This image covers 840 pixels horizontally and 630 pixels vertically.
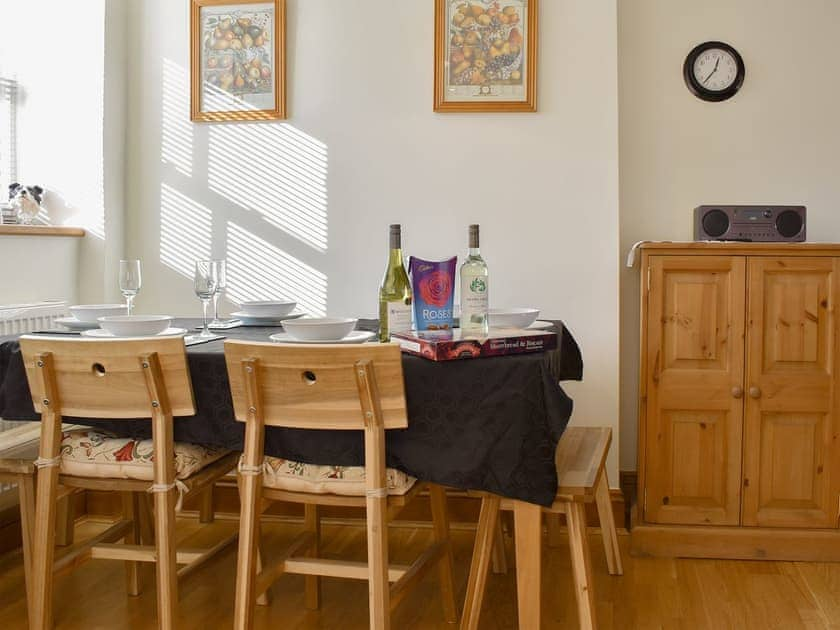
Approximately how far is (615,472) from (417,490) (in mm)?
1385

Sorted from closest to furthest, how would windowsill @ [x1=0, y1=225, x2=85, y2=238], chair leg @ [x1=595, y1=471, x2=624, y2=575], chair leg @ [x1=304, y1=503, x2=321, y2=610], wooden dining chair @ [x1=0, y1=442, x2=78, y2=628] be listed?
wooden dining chair @ [x1=0, y1=442, x2=78, y2=628]
chair leg @ [x1=304, y1=503, x2=321, y2=610]
chair leg @ [x1=595, y1=471, x2=624, y2=575]
windowsill @ [x1=0, y1=225, x2=85, y2=238]

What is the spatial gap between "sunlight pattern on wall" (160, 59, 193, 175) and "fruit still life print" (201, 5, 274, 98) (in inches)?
4.5

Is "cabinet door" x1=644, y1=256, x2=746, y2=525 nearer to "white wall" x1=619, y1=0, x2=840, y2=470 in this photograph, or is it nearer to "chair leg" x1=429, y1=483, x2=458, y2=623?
"white wall" x1=619, y1=0, x2=840, y2=470

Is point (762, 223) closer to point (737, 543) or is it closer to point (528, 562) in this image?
point (737, 543)

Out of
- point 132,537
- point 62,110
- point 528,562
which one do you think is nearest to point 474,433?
point 528,562

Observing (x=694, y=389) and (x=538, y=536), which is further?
(x=694, y=389)

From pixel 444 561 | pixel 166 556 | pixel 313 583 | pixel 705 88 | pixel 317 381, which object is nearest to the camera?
pixel 317 381

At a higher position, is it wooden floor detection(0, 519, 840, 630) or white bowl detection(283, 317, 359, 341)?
white bowl detection(283, 317, 359, 341)

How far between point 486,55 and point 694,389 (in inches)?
55.1

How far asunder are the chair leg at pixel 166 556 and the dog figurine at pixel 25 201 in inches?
61.2

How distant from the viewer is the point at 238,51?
350cm

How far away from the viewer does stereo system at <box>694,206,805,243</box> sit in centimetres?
318

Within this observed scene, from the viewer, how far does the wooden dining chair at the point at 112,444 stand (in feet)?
7.16

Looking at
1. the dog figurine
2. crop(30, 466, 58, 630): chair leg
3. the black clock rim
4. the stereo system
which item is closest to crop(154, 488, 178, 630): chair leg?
crop(30, 466, 58, 630): chair leg
